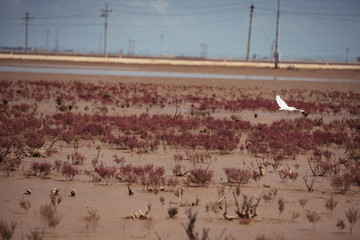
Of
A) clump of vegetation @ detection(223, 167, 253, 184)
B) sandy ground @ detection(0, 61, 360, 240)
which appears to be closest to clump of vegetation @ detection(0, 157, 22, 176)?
sandy ground @ detection(0, 61, 360, 240)

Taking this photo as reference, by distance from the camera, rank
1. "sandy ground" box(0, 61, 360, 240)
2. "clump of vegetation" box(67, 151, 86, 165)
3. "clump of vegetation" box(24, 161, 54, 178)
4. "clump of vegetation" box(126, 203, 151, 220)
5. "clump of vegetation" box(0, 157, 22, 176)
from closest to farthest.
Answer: "sandy ground" box(0, 61, 360, 240), "clump of vegetation" box(126, 203, 151, 220), "clump of vegetation" box(24, 161, 54, 178), "clump of vegetation" box(0, 157, 22, 176), "clump of vegetation" box(67, 151, 86, 165)

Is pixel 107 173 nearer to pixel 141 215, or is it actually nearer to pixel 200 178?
pixel 200 178

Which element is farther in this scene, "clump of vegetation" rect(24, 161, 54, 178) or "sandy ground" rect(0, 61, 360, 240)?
"clump of vegetation" rect(24, 161, 54, 178)

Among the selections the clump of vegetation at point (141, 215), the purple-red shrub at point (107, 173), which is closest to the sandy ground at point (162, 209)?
the clump of vegetation at point (141, 215)

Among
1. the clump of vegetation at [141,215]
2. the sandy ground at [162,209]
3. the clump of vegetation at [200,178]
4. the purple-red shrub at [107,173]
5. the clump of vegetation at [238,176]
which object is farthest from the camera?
the clump of vegetation at [238,176]

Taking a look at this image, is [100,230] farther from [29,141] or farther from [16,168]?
[29,141]

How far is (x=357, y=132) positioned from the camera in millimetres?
16812

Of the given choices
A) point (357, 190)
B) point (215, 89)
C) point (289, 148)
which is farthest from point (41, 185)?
→ point (215, 89)

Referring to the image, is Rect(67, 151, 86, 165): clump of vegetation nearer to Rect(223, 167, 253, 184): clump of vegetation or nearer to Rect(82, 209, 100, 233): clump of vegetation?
Rect(223, 167, 253, 184): clump of vegetation

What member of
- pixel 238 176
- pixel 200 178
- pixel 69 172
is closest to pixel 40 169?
pixel 69 172

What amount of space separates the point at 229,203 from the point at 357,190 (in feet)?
9.07

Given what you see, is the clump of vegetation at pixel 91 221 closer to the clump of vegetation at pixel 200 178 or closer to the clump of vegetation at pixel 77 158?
the clump of vegetation at pixel 200 178

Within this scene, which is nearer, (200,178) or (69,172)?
(200,178)

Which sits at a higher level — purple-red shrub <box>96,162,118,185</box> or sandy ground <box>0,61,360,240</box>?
purple-red shrub <box>96,162,118,185</box>
